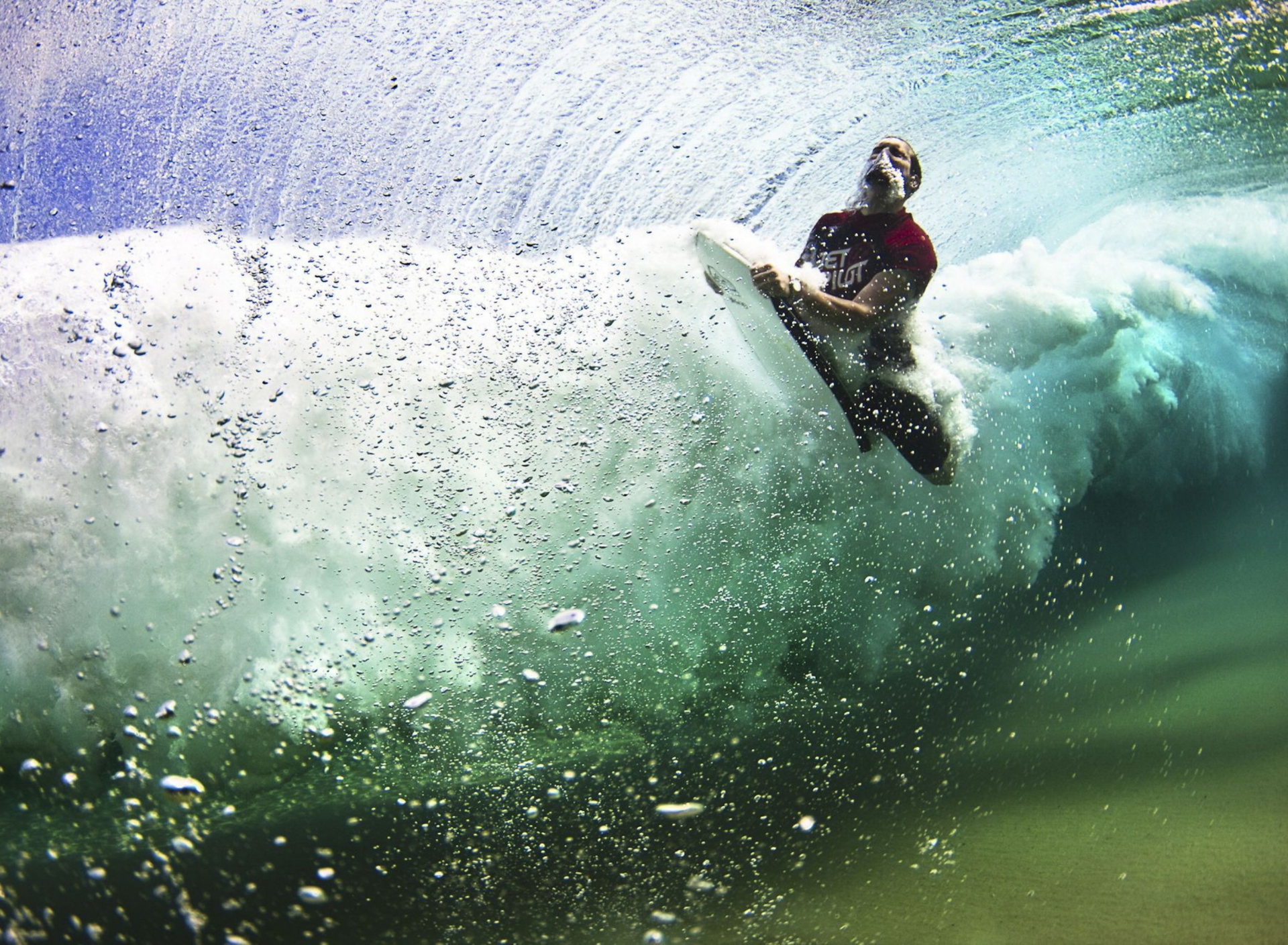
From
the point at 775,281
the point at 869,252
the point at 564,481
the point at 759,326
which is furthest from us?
the point at 564,481

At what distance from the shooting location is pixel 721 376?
289 cm

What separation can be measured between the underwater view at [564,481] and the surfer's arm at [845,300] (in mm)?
178

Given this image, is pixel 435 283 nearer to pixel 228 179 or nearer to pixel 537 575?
pixel 228 179

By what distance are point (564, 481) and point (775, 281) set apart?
1009 millimetres

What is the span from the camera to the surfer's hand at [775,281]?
2.64m

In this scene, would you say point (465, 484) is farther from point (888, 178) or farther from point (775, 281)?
point (888, 178)

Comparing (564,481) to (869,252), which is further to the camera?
(564,481)

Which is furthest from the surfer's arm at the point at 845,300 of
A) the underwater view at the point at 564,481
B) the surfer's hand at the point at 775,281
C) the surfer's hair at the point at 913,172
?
the surfer's hair at the point at 913,172

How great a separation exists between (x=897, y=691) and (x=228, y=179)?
307 centimetres

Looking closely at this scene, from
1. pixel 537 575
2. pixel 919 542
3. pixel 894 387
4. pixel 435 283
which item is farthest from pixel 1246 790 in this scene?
pixel 435 283

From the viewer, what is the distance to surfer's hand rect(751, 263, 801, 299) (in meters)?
2.64

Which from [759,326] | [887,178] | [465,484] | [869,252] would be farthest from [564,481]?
[887,178]

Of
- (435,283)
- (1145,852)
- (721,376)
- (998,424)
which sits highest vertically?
(435,283)

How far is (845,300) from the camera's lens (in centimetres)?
256
